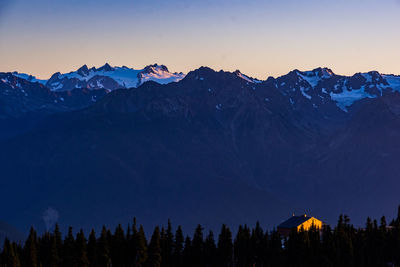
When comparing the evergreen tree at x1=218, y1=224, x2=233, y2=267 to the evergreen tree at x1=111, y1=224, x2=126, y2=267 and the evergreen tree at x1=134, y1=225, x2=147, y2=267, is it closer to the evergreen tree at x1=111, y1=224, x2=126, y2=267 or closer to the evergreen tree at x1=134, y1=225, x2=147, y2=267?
the evergreen tree at x1=134, y1=225, x2=147, y2=267

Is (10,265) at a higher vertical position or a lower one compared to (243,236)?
lower

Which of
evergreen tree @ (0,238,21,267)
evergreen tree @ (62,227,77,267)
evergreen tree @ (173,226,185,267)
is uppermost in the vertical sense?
evergreen tree @ (173,226,185,267)

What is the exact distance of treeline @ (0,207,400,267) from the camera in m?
157

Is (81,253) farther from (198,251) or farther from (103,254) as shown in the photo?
(198,251)

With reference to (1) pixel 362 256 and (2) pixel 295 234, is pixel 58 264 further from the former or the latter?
(1) pixel 362 256

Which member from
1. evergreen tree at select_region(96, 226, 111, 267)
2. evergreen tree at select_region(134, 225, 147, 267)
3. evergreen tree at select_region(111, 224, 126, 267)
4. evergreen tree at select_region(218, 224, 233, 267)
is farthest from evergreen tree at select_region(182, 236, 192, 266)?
evergreen tree at select_region(96, 226, 111, 267)

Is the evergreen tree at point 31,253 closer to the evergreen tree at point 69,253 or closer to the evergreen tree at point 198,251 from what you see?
the evergreen tree at point 69,253

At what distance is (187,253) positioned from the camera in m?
170

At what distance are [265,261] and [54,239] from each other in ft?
135

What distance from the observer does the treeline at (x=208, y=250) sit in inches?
6166

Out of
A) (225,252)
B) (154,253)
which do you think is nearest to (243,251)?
(225,252)

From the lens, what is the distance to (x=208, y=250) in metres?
170

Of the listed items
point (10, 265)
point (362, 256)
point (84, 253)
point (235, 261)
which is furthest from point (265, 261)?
point (10, 265)

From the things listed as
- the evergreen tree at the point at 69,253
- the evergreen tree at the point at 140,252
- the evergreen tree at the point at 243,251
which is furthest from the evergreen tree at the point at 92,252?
the evergreen tree at the point at 243,251
